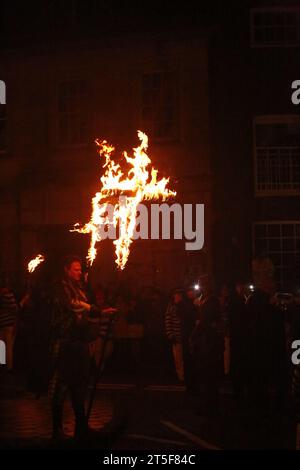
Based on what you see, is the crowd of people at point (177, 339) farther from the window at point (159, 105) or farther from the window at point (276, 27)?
the window at point (276, 27)

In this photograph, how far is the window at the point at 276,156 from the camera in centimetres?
2314

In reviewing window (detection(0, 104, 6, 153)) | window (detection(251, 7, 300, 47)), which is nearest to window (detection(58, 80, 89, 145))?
window (detection(0, 104, 6, 153))

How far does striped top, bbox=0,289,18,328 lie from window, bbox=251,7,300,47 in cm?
1063

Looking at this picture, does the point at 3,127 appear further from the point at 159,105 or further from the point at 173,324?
the point at 173,324

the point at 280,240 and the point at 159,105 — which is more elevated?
the point at 159,105

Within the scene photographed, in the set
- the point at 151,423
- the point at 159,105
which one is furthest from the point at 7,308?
the point at 159,105

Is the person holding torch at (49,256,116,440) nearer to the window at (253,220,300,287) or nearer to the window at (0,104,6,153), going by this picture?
the window at (253,220,300,287)

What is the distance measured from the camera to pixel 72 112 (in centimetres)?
2397

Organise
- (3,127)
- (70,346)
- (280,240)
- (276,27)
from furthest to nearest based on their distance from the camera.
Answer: (3,127)
(276,27)
(280,240)
(70,346)

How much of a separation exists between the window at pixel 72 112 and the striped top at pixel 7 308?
8.44 m

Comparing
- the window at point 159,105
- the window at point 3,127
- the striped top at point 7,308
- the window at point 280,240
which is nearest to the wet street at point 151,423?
the striped top at point 7,308

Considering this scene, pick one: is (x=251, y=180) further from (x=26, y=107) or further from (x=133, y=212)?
(x=133, y=212)

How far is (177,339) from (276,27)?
37.5 feet
